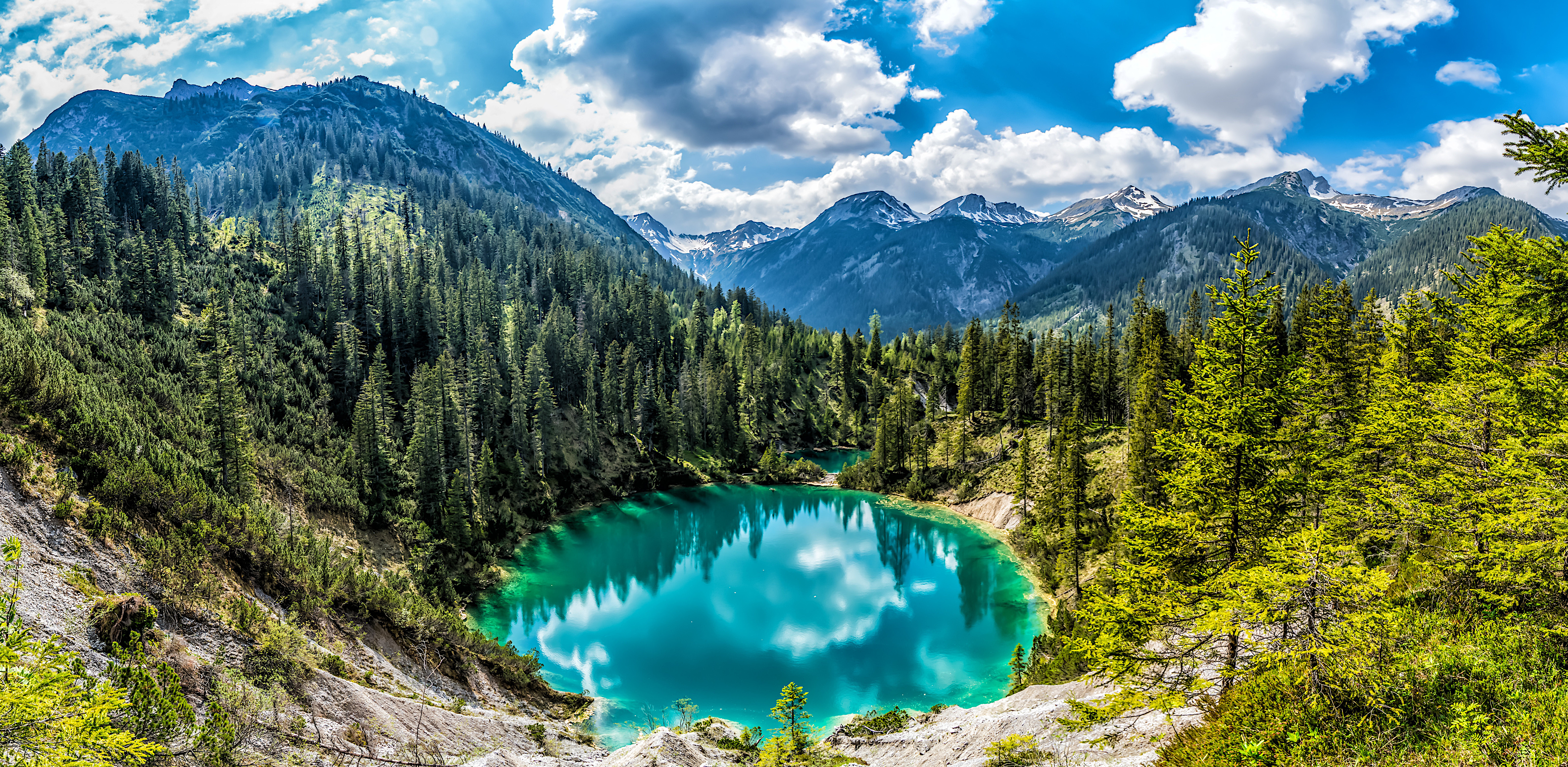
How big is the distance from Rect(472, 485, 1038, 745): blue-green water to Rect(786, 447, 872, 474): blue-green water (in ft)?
83.9

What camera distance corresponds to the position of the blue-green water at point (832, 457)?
106 metres

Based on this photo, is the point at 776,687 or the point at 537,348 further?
the point at 537,348

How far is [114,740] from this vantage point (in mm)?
8867

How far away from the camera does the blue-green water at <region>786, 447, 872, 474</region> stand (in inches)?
4173

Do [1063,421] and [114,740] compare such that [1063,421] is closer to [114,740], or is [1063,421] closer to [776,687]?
[776,687]

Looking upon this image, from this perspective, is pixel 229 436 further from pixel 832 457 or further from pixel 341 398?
pixel 832 457

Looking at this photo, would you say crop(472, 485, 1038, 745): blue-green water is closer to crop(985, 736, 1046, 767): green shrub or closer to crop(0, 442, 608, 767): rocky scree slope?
crop(0, 442, 608, 767): rocky scree slope

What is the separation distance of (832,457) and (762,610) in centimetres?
6284

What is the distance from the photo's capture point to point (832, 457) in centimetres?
11219

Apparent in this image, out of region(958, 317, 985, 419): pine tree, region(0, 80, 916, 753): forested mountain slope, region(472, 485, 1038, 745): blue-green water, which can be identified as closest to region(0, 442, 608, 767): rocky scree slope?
region(0, 80, 916, 753): forested mountain slope

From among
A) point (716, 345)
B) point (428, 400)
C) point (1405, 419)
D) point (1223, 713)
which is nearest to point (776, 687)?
point (1223, 713)

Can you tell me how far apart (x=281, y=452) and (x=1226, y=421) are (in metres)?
62.1

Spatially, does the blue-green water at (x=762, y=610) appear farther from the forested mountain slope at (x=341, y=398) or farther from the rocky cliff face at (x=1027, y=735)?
the rocky cliff face at (x=1027, y=735)

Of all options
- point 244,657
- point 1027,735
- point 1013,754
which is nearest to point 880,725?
point 1027,735
